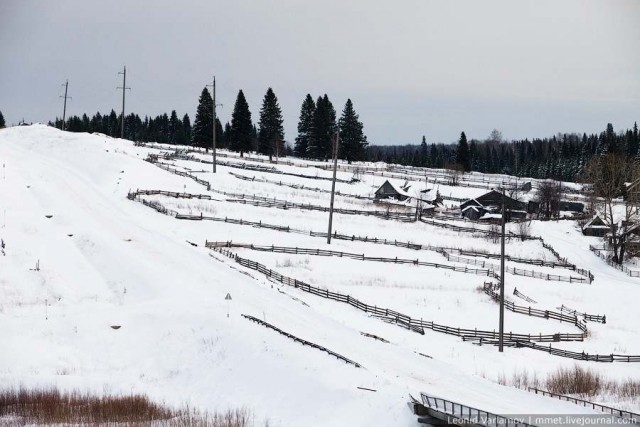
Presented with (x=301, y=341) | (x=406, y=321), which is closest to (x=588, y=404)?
(x=301, y=341)

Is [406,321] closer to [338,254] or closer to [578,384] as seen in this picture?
[578,384]

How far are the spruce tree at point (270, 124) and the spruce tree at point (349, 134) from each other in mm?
11633

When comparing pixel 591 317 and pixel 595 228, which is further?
pixel 595 228

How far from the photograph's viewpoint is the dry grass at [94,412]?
56.9 feet

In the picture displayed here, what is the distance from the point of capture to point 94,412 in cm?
1806

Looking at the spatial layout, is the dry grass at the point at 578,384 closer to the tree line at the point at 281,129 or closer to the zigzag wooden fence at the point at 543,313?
the zigzag wooden fence at the point at 543,313

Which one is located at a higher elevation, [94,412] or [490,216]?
[490,216]

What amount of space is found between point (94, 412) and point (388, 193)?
205ft

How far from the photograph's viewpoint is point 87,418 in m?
17.8

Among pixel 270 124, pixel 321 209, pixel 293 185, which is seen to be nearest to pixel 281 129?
pixel 270 124

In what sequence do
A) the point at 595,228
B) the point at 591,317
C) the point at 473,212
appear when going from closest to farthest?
the point at 591,317, the point at 595,228, the point at 473,212

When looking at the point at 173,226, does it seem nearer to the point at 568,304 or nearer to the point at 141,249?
the point at 141,249

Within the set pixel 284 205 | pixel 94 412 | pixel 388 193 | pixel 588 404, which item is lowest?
pixel 94 412

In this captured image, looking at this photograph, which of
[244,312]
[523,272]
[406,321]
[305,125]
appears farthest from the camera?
[305,125]
